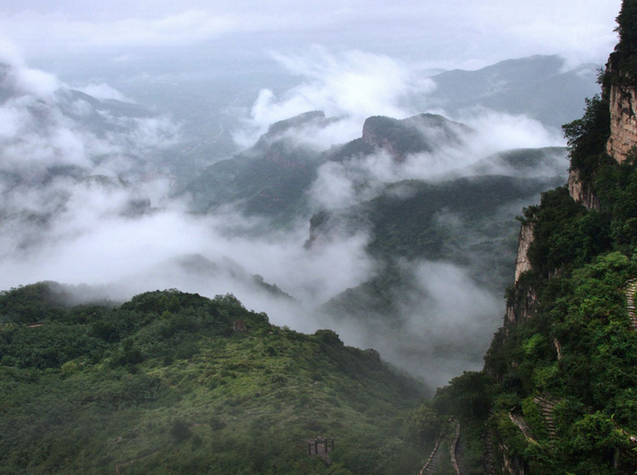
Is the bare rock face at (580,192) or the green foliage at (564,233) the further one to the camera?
the bare rock face at (580,192)

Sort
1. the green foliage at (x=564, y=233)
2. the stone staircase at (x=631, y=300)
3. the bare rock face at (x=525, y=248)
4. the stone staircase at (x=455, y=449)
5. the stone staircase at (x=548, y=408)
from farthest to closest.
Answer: the bare rock face at (x=525, y=248) → the green foliage at (x=564, y=233) → the stone staircase at (x=455, y=449) → the stone staircase at (x=631, y=300) → the stone staircase at (x=548, y=408)

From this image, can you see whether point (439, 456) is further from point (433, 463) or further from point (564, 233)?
point (564, 233)

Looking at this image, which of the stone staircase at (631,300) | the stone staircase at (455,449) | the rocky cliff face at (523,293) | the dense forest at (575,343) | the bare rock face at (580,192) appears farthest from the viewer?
the rocky cliff face at (523,293)

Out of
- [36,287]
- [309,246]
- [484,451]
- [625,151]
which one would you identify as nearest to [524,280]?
[625,151]

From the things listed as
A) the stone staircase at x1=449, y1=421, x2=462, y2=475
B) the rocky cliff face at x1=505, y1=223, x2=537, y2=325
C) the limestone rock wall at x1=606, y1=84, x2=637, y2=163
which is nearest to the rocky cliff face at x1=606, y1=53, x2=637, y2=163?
the limestone rock wall at x1=606, y1=84, x2=637, y2=163

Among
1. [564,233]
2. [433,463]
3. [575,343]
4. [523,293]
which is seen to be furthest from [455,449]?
[564,233]

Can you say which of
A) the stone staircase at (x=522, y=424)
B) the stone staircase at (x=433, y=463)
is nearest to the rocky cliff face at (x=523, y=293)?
the stone staircase at (x=433, y=463)

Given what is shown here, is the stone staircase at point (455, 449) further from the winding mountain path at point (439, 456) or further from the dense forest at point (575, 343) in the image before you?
the dense forest at point (575, 343)
